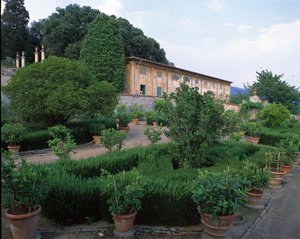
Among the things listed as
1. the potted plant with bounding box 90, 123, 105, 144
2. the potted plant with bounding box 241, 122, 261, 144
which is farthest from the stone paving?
the potted plant with bounding box 241, 122, 261, 144

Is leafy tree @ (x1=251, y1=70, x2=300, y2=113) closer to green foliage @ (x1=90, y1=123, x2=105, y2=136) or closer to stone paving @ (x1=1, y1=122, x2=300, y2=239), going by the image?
green foliage @ (x1=90, y1=123, x2=105, y2=136)

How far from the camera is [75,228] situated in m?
5.29

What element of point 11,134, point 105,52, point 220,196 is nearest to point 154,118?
point 105,52

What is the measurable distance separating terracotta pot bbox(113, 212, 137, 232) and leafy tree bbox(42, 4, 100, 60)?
29.1 metres

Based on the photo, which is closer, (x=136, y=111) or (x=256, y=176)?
(x=256, y=176)

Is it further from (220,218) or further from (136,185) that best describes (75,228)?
(220,218)

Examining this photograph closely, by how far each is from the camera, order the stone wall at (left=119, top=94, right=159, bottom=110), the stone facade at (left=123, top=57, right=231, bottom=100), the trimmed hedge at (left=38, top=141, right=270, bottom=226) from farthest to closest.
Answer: the stone facade at (left=123, top=57, right=231, bottom=100), the stone wall at (left=119, top=94, right=159, bottom=110), the trimmed hedge at (left=38, top=141, right=270, bottom=226)

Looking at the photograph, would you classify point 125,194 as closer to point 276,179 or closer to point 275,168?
point 276,179

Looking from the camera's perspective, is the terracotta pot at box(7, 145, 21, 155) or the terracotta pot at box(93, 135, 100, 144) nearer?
the terracotta pot at box(7, 145, 21, 155)

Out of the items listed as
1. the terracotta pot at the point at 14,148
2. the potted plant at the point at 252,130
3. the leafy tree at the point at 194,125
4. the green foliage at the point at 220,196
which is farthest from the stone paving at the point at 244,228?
the potted plant at the point at 252,130

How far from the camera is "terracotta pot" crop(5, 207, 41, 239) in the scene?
437 centimetres

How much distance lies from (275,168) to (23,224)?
8.31 metres

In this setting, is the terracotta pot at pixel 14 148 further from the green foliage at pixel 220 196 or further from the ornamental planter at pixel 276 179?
the ornamental planter at pixel 276 179

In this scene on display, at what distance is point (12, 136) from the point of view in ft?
36.7
